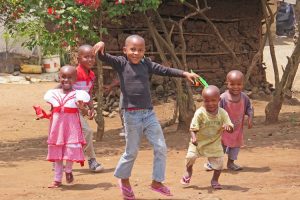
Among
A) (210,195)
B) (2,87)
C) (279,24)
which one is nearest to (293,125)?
(210,195)

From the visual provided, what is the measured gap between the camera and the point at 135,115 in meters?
4.86

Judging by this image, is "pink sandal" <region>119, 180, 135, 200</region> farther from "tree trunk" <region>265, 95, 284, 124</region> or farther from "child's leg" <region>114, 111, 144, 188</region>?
"tree trunk" <region>265, 95, 284, 124</region>

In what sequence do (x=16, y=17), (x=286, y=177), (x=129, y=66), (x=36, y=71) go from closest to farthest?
1. (x=129, y=66)
2. (x=286, y=177)
3. (x=16, y=17)
4. (x=36, y=71)

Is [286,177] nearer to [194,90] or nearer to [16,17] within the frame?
[16,17]

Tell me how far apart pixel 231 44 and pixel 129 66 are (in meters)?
8.92

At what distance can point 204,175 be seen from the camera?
5.81 meters

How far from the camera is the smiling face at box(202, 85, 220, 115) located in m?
5.16

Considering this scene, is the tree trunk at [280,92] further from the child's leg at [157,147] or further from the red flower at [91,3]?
the child's leg at [157,147]

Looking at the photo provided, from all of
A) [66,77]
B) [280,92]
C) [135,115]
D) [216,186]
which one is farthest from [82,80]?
[280,92]

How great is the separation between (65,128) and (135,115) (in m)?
0.90

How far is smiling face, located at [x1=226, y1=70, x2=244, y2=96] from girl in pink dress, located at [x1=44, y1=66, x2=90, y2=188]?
150 cm

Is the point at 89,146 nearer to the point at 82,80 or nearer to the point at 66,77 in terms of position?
the point at 82,80

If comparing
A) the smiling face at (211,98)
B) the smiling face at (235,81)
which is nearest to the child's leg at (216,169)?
the smiling face at (211,98)

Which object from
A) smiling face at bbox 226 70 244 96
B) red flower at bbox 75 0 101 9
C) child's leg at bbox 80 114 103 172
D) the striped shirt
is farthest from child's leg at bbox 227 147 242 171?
red flower at bbox 75 0 101 9
